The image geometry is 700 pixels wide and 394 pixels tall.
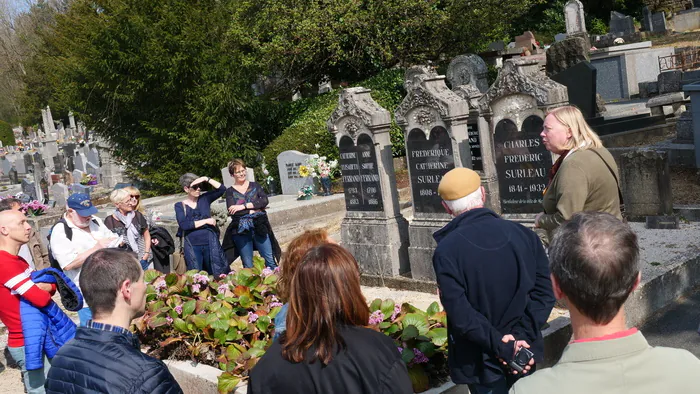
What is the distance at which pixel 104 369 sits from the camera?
3115 mm

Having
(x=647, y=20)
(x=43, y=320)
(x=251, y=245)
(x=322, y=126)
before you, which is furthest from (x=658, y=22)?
(x=43, y=320)

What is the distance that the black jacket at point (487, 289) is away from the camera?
12.1ft

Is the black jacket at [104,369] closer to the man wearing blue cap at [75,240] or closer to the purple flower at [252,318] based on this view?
the purple flower at [252,318]

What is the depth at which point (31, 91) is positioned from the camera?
52938mm

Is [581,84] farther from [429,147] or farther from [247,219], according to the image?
[247,219]

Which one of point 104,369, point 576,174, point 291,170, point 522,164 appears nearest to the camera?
point 104,369

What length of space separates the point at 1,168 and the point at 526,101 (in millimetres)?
39090

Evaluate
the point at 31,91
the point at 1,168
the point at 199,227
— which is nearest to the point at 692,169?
the point at 199,227

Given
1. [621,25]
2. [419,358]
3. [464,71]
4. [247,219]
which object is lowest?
[419,358]

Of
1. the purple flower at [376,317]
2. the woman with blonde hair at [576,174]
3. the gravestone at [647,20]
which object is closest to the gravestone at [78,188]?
the purple flower at [376,317]

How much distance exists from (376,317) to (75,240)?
276 cm

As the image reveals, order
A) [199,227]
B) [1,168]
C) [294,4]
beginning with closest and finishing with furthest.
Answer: [199,227] < [294,4] < [1,168]

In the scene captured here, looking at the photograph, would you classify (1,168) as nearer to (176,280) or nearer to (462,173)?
(176,280)

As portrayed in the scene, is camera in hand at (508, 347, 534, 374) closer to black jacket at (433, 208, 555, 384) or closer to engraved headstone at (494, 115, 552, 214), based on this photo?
black jacket at (433, 208, 555, 384)
